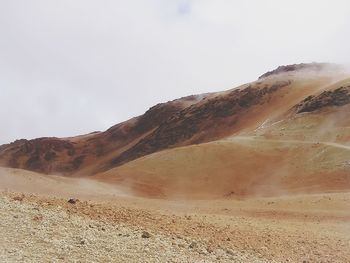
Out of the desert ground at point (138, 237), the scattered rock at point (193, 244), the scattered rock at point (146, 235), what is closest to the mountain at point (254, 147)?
the desert ground at point (138, 237)

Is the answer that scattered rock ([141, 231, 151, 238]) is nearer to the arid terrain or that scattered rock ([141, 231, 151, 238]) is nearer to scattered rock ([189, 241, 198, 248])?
the arid terrain

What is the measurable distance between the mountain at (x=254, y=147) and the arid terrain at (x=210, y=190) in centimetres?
16

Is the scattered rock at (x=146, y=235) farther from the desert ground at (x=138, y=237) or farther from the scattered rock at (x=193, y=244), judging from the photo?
the scattered rock at (x=193, y=244)

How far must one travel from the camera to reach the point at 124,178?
38719 millimetres

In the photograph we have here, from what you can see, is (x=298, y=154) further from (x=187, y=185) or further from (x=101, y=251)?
(x=101, y=251)

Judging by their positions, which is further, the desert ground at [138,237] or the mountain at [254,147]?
the mountain at [254,147]

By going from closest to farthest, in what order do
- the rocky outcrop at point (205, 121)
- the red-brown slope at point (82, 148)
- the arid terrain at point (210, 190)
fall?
the arid terrain at point (210, 190) → the rocky outcrop at point (205, 121) → the red-brown slope at point (82, 148)

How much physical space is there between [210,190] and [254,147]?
30.7 feet

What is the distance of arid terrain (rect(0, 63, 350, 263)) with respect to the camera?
11.5 meters

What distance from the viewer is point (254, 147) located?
45.1 meters

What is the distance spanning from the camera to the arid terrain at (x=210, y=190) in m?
11.5

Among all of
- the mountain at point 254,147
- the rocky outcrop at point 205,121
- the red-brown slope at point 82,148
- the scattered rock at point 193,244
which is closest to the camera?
the scattered rock at point 193,244

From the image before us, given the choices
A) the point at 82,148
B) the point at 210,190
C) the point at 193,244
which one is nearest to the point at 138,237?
the point at 193,244

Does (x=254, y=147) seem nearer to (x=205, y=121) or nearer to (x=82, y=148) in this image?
(x=205, y=121)
